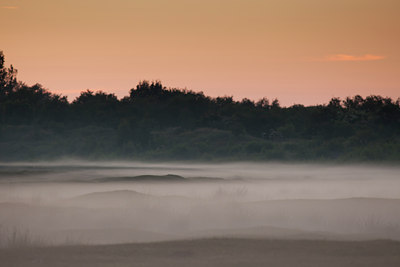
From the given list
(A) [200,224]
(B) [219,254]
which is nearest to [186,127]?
(A) [200,224]

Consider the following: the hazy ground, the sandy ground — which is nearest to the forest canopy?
the hazy ground

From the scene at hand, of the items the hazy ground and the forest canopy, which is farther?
the forest canopy

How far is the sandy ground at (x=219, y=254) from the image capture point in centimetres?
1520

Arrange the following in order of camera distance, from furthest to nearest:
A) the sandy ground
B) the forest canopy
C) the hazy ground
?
the forest canopy < the hazy ground < the sandy ground

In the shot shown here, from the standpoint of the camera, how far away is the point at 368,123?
241 ft

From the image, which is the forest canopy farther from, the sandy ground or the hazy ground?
the sandy ground

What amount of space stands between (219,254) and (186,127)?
73.0 metres

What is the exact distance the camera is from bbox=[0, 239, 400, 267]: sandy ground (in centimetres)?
1520

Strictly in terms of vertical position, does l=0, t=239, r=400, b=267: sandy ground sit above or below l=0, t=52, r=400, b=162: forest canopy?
below

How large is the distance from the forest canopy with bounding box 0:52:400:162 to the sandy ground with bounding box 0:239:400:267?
4313 cm

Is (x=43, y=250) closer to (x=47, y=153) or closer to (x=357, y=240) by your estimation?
(x=357, y=240)

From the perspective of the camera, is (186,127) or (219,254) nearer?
(219,254)

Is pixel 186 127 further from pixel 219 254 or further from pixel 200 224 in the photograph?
pixel 219 254

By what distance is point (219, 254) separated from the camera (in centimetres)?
1658
